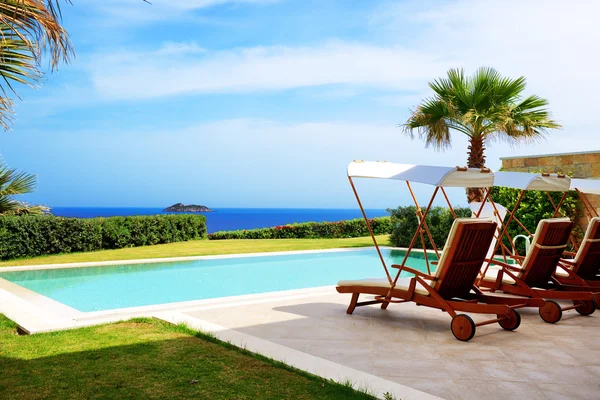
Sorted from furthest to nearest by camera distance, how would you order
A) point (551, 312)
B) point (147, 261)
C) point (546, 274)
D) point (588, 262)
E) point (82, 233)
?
1. point (82, 233)
2. point (147, 261)
3. point (588, 262)
4. point (546, 274)
5. point (551, 312)

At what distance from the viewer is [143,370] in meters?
4.50

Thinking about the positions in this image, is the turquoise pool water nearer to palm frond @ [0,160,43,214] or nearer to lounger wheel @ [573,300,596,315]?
palm frond @ [0,160,43,214]

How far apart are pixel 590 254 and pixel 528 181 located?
53.3 inches

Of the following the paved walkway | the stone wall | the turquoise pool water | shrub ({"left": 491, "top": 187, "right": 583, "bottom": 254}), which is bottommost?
the turquoise pool water

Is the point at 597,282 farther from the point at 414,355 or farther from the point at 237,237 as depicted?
the point at 237,237

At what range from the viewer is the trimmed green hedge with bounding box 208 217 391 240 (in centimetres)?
2248

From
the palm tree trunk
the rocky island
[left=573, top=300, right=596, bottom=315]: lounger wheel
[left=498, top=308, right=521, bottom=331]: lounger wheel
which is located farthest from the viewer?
the rocky island

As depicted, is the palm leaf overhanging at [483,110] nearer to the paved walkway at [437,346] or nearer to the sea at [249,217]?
the paved walkway at [437,346]

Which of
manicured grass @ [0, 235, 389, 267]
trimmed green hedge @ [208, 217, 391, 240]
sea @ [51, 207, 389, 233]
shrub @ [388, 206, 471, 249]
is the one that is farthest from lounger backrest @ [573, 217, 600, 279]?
sea @ [51, 207, 389, 233]

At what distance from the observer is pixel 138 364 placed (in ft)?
15.3

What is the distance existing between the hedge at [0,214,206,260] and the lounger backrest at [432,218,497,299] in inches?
468

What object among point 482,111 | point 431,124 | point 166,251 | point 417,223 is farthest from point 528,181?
point 166,251

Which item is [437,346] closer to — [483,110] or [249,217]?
[483,110]

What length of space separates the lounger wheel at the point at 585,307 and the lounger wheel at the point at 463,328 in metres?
2.27
